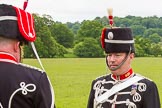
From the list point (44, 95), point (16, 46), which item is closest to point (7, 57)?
point (16, 46)

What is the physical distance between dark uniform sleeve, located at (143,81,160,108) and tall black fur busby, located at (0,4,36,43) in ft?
5.98

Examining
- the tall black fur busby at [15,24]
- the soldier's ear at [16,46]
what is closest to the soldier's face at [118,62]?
the tall black fur busby at [15,24]

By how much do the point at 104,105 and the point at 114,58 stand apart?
0.51 metres

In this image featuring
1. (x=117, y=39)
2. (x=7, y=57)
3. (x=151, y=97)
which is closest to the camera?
(x=7, y=57)

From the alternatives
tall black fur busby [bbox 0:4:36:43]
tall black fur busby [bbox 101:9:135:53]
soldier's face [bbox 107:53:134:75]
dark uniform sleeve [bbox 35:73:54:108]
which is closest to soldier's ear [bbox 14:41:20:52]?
tall black fur busby [bbox 0:4:36:43]

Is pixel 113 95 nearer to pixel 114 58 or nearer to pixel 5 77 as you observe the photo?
pixel 114 58

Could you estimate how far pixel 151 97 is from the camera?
4.59 m

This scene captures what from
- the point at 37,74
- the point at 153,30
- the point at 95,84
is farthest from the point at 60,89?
the point at 153,30

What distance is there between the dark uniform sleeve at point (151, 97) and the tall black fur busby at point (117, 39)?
1.51 ft

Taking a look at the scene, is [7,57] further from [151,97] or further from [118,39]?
[118,39]

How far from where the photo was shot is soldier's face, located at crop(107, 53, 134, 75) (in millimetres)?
4684

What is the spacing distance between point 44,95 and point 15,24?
0.52 metres

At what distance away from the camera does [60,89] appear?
19.3 meters

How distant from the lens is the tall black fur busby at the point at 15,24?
3.02 metres
